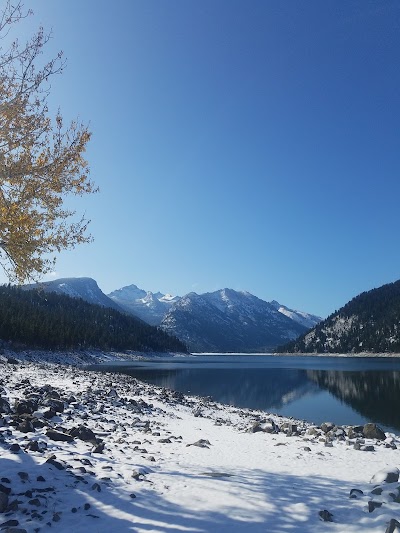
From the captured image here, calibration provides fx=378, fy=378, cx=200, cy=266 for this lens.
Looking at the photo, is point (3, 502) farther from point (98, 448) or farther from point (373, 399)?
point (373, 399)

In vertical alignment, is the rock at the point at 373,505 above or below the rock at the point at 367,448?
above

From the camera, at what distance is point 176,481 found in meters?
10.5

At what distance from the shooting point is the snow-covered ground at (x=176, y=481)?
7.94 m

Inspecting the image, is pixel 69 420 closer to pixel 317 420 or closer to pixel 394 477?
pixel 394 477

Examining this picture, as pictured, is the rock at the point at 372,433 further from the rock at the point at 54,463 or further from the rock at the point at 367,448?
the rock at the point at 54,463

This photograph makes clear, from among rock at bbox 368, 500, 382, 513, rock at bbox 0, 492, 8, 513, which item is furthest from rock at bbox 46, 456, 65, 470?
rock at bbox 368, 500, 382, 513

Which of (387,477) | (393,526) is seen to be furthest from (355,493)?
(393,526)

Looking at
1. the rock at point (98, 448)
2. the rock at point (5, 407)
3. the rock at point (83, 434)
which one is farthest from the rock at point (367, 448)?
the rock at point (5, 407)

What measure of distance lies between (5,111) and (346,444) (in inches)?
816

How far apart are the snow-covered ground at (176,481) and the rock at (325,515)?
0.03m

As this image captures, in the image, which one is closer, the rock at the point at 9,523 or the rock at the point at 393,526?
the rock at the point at 9,523

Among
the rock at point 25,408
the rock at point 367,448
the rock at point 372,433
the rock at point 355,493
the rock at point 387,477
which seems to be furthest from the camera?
the rock at point 372,433

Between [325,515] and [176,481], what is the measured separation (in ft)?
13.5

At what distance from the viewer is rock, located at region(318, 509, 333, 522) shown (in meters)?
8.25
